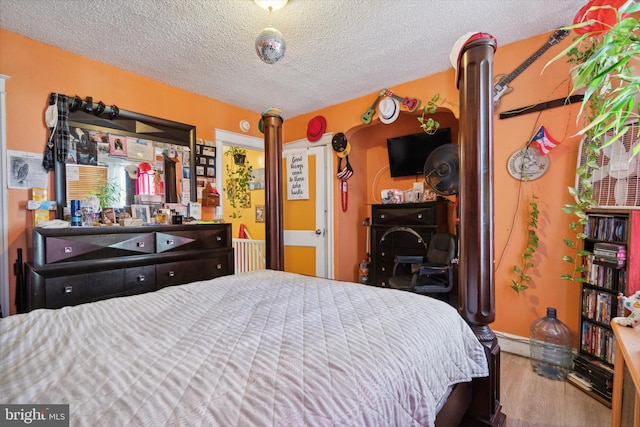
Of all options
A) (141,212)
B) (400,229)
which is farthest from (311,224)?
(141,212)

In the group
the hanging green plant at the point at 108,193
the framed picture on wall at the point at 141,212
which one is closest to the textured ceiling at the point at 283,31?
the hanging green plant at the point at 108,193

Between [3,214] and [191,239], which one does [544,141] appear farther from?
[3,214]

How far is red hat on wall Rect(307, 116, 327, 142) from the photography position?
143 inches

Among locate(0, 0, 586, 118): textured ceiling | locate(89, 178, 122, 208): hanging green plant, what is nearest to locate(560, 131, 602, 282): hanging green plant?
locate(0, 0, 586, 118): textured ceiling

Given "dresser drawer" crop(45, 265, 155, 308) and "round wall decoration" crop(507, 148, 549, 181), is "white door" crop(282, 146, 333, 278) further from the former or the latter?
"round wall decoration" crop(507, 148, 549, 181)

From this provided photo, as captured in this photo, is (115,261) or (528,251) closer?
(115,261)

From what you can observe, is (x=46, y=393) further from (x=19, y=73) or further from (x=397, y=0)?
(x=19, y=73)

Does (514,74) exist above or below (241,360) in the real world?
above

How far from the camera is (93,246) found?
207 centimetres

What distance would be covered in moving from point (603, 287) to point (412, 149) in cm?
222

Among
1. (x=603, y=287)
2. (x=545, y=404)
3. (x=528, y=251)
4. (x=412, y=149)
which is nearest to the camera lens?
(x=545, y=404)

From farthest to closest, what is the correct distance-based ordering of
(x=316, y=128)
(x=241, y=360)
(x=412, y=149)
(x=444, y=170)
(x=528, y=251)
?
1. (x=316, y=128)
2. (x=412, y=149)
3. (x=444, y=170)
4. (x=528, y=251)
5. (x=241, y=360)

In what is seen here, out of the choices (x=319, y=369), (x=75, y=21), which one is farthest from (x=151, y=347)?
(x=75, y=21)

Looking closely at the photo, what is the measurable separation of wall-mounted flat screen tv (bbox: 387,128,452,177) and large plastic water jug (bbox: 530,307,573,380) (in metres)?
1.96
